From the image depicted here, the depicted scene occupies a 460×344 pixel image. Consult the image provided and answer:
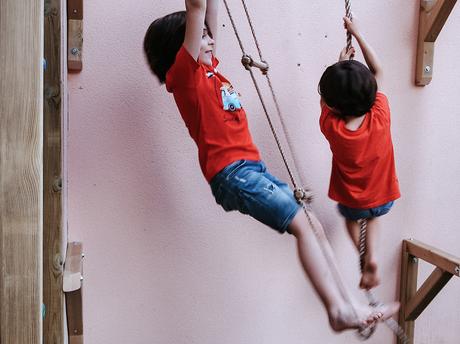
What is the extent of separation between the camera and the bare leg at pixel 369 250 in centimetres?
A: 162

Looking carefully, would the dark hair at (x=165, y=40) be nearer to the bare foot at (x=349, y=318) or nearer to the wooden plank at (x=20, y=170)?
the wooden plank at (x=20, y=170)

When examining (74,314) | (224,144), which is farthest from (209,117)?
(74,314)

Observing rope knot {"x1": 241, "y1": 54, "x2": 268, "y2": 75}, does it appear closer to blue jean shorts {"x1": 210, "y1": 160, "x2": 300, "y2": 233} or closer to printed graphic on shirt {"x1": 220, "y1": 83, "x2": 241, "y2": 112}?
printed graphic on shirt {"x1": 220, "y1": 83, "x2": 241, "y2": 112}

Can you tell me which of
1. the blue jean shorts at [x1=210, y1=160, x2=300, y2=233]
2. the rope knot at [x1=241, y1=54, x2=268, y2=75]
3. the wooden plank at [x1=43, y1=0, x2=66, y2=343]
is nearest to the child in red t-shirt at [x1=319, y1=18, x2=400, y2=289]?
the rope knot at [x1=241, y1=54, x2=268, y2=75]

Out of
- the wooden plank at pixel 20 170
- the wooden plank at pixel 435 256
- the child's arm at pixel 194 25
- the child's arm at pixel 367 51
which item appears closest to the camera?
the wooden plank at pixel 20 170

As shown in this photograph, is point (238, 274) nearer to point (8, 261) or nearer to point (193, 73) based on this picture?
point (193, 73)

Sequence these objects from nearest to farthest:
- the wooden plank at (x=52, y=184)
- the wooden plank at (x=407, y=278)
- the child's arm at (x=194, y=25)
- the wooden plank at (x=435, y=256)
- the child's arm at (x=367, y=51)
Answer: the child's arm at (x=194, y=25) < the wooden plank at (x=52, y=184) < the child's arm at (x=367, y=51) < the wooden plank at (x=435, y=256) < the wooden plank at (x=407, y=278)

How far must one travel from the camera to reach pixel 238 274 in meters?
1.85

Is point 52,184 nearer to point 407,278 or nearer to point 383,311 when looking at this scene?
point 383,311

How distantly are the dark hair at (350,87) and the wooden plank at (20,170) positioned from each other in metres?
0.80

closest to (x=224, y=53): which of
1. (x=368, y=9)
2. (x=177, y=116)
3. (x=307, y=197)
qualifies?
(x=177, y=116)

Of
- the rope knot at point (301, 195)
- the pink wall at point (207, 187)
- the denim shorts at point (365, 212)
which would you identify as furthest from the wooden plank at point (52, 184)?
the denim shorts at point (365, 212)

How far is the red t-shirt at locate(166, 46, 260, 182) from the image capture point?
138 cm

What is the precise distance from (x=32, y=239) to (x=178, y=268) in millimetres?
920
